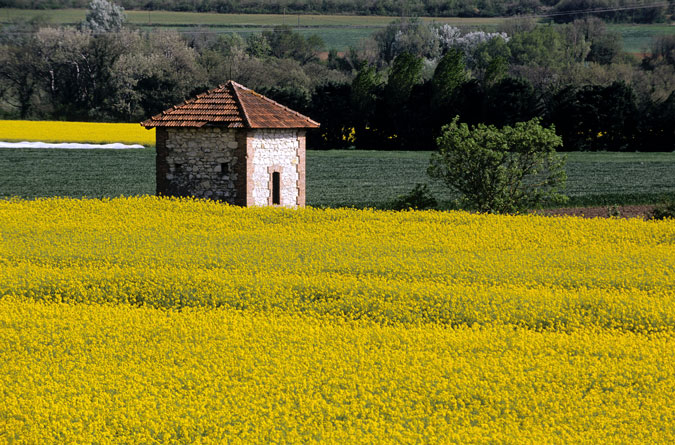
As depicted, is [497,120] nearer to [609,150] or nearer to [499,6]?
[609,150]

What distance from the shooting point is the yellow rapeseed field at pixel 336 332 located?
917cm

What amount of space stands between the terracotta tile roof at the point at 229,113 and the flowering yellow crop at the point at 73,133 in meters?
31.9

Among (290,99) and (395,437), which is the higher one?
(290,99)

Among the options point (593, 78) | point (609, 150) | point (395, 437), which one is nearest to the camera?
point (395, 437)

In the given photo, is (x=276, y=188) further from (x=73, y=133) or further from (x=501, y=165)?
(x=73, y=133)

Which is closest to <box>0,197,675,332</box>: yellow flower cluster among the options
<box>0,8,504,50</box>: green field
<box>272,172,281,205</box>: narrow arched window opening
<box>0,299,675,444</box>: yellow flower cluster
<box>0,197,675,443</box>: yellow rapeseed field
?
<box>0,197,675,443</box>: yellow rapeseed field

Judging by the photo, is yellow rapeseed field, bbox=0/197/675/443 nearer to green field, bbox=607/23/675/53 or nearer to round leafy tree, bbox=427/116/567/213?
round leafy tree, bbox=427/116/567/213

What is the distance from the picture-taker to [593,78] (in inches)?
3159

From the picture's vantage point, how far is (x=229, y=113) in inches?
1079

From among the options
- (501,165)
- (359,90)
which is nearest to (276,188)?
(501,165)

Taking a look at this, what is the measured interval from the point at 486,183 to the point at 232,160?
750 cm

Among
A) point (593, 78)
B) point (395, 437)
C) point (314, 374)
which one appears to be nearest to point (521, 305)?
point (314, 374)

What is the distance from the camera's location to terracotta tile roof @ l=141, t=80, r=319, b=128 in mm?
27016

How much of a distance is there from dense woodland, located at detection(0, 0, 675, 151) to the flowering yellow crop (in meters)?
7.38
